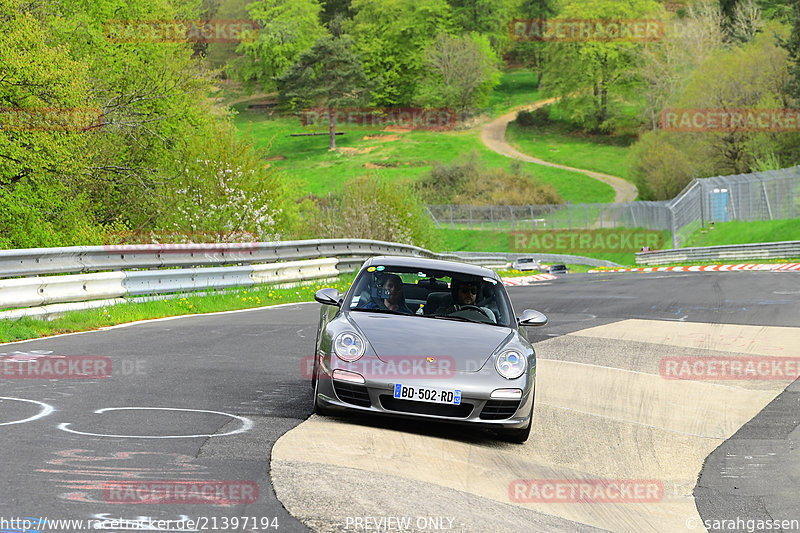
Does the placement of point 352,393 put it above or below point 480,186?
above

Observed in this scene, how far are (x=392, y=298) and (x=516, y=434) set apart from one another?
66.6 inches

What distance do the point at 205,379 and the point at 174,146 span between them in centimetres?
2302

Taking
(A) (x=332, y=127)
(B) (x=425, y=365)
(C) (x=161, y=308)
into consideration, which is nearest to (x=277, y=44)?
(A) (x=332, y=127)

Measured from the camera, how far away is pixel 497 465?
671cm


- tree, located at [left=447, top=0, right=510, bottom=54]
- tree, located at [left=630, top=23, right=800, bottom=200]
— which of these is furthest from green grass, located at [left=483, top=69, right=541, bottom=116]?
tree, located at [left=630, top=23, right=800, bottom=200]

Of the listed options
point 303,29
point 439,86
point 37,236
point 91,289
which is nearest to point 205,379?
point 91,289

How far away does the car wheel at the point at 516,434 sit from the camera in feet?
24.7

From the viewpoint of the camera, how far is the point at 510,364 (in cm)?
742

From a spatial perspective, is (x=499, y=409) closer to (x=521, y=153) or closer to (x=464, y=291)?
(x=464, y=291)

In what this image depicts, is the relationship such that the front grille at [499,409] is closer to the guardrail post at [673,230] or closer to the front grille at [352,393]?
the front grille at [352,393]

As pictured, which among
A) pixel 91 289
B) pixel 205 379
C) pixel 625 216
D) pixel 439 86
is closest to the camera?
pixel 205 379

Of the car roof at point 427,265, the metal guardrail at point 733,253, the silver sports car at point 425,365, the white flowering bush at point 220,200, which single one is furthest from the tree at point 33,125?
the metal guardrail at point 733,253

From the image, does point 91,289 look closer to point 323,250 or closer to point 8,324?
point 8,324

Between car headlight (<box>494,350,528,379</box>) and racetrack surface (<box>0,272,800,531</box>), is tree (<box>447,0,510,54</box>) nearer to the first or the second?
racetrack surface (<box>0,272,800,531</box>)
